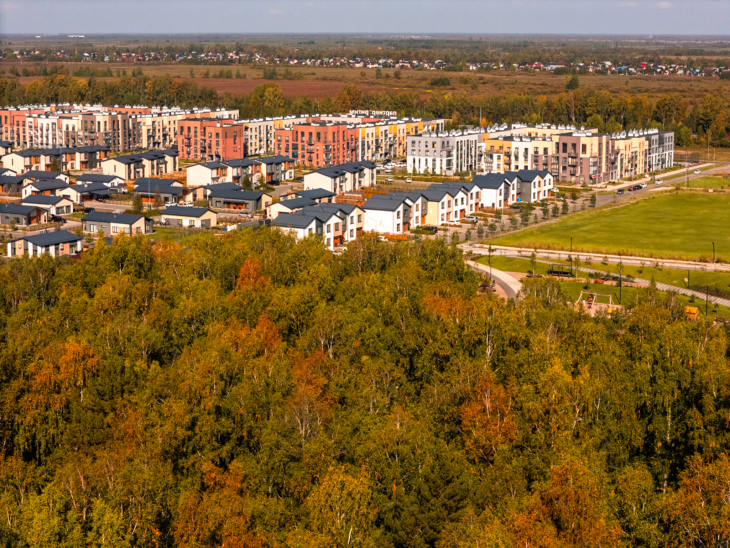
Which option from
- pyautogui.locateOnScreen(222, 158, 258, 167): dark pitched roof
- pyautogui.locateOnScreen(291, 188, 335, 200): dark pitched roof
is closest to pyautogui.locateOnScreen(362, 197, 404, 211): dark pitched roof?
pyautogui.locateOnScreen(291, 188, 335, 200): dark pitched roof

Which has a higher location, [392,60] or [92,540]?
[392,60]

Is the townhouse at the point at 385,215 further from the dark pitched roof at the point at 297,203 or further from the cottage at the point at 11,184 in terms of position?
the cottage at the point at 11,184

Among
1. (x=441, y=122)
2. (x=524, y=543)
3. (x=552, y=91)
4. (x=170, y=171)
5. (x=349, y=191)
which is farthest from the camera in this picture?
(x=552, y=91)

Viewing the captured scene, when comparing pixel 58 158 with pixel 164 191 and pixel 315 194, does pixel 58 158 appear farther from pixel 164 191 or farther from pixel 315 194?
pixel 315 194

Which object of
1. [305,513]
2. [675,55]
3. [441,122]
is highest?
[675,55]

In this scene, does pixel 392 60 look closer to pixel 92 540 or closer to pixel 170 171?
pixel 170 171

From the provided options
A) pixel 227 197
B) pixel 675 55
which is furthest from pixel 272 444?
pixel 675 55

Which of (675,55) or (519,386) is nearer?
(519,386)
